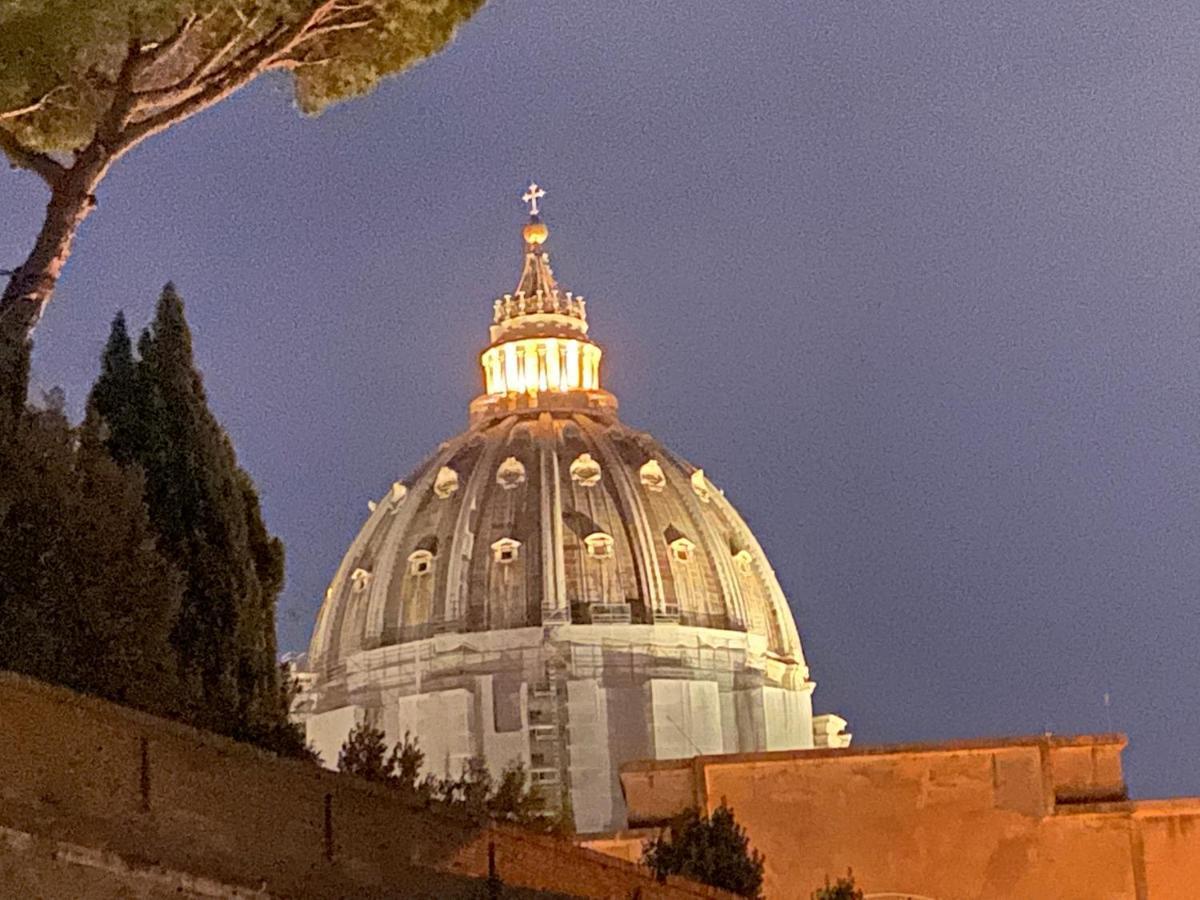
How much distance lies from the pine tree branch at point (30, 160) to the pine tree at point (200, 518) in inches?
35.1

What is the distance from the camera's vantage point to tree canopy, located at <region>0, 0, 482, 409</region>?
863 centimetres

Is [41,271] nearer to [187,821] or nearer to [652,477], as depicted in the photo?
[187,821]

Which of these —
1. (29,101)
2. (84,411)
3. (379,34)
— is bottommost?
(84,411)

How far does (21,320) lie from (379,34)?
231 cm

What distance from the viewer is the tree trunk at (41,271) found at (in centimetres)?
795

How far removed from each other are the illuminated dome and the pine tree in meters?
34.8

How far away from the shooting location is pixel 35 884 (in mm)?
6035

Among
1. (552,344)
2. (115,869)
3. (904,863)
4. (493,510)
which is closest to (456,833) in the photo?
(115,869)

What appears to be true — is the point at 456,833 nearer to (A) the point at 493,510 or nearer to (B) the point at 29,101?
(B) the point at 29,101

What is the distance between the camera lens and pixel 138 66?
30.8ft

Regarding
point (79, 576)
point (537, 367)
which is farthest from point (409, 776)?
point (537, 367)

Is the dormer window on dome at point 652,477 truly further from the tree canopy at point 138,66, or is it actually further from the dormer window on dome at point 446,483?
the tree canopy at point 138,66

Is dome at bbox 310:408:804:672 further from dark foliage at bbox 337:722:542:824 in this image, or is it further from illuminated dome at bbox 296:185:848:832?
dark foliage at bbox 337:722:542:824

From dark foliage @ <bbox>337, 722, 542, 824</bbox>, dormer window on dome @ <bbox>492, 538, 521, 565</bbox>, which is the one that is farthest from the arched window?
dark foliage @ <bbox>337, 722, 542, 824</bbox>
